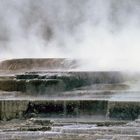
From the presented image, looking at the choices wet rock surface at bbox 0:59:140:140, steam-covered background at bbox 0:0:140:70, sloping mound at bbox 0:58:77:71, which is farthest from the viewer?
steam-covered background at bbox 0:0:140:70

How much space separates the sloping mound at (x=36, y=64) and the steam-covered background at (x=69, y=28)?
1.30 meters

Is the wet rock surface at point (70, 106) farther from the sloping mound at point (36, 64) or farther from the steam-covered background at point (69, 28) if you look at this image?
the steam-covered background at point (69, 28)

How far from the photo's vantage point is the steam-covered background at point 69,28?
47.7 feet

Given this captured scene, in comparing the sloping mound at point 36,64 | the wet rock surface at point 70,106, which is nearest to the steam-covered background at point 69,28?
the sloping mound at point 36,64

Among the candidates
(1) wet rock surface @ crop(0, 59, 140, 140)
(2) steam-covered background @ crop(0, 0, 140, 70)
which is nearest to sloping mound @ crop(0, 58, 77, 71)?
(1) wet rock surface @ crop(0, 59, 140, 140)

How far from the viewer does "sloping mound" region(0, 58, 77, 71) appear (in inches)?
449

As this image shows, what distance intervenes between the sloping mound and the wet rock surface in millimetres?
535

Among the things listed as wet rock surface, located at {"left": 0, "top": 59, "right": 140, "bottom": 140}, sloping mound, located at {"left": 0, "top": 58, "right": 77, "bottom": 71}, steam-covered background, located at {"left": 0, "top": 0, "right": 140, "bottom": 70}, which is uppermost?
steam-covered background, located at {"left": 0, "top": 0, "right": 140, "bottom": 70}

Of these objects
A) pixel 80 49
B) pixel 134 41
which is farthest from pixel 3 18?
pixel 134 41

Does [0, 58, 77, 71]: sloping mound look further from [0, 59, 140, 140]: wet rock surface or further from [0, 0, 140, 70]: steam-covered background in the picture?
[0, 0, 140, 70]: steam-covered background

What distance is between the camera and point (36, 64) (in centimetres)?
1217

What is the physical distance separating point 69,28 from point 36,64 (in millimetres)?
6174

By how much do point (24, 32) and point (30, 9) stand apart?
168 centimetres

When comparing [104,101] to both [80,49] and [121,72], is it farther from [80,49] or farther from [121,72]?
[80,49]
